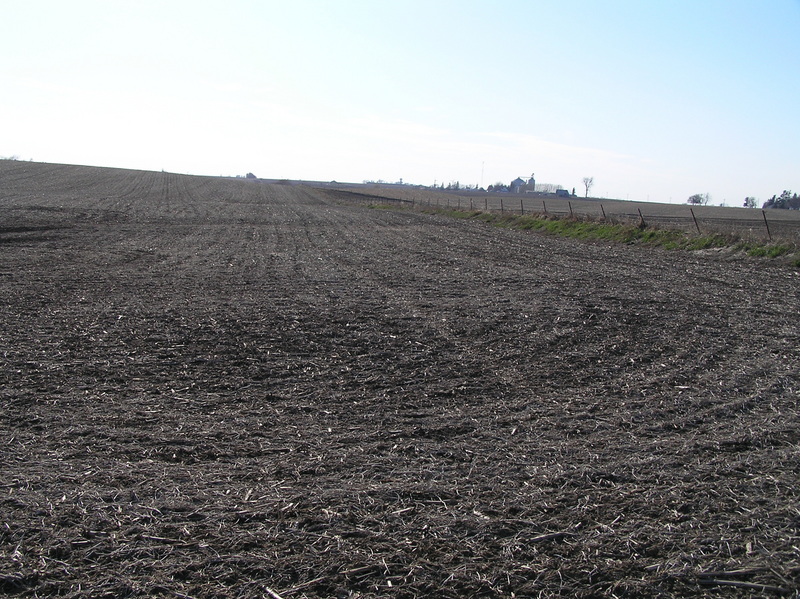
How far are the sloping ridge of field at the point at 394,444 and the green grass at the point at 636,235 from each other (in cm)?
→ 771

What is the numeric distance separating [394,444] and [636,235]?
819 inches

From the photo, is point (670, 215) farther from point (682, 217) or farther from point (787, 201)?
point (787, 201)

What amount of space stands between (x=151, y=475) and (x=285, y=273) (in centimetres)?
986

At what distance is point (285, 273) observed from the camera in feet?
46.8

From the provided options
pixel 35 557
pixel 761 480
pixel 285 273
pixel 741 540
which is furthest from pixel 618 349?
pixel 285 273

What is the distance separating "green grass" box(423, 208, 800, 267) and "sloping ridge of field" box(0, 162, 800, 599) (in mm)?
7712

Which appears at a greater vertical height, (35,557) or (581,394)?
(581,394)

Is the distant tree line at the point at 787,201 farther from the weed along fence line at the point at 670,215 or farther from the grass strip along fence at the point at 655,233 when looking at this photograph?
the grass strip along fence at the point at 655,233

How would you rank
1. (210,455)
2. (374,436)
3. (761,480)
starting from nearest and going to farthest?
(761,480) < (210,455) < (374,436)

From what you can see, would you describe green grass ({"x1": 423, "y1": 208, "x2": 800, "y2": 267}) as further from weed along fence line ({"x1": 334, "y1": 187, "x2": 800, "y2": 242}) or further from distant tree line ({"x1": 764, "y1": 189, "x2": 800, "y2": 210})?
distant tree line ({"x1": 764, "y1": 189, "x2": 800, "y2": 210})

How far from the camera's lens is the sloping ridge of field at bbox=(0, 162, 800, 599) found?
359cm

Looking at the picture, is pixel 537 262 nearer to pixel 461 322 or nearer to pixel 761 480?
pixel 461 322

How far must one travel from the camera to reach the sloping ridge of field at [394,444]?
3.59 meters

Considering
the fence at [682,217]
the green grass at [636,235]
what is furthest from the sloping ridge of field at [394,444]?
the fence at [682,217]
